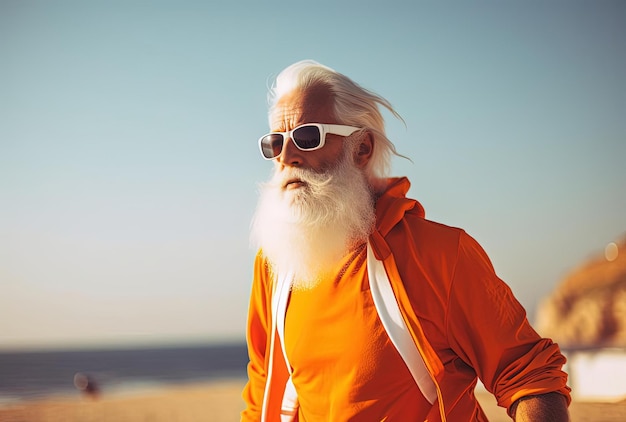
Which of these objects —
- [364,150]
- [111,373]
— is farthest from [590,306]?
[364,150]

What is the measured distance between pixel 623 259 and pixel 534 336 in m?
38.1

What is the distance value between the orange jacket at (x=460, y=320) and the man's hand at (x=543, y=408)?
0.07 feet

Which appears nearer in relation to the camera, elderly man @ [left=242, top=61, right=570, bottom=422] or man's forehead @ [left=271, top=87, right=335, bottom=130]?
elderly man @ [left=242, top=61, right=570, bottom=422]

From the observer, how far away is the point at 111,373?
43000 mm

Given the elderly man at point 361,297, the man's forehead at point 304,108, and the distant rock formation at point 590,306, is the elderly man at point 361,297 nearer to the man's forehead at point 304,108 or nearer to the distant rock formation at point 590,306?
the man's forehead at point 304,108

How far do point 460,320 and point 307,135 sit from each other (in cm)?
77

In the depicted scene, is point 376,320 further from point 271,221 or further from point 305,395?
point 271,221

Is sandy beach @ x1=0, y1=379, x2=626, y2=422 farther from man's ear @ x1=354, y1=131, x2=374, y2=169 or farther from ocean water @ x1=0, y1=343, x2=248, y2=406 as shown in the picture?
ocean water @ x1=0, y1=343, x2=248, y2=406

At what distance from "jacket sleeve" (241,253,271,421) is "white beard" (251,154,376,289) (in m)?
0.08

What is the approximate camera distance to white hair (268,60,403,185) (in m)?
2.46

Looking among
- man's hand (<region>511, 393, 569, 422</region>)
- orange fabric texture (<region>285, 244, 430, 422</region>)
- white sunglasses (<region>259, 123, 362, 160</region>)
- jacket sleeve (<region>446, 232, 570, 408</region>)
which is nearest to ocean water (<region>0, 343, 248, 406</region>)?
white sunglasses (<region>259, 123, 362, 160</region>)

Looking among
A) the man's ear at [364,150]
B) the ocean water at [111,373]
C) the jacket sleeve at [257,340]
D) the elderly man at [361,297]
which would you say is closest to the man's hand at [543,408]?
the elderly man at [361,297]

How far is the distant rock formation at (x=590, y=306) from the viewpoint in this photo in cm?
3431

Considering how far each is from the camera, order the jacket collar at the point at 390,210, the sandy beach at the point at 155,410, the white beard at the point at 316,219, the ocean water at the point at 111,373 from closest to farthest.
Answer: the jacket collar at the point at 390,210, the white beard at the point at 316,219, the sandy beach at the point at 155,410, the ocean water at the point at 111,373
